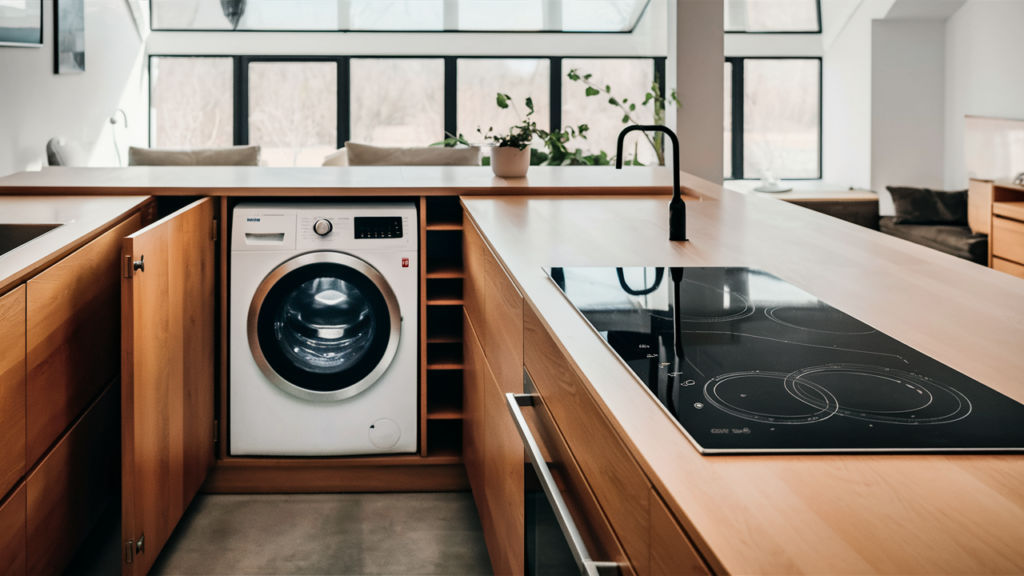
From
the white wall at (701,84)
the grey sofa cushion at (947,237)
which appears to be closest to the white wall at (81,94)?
the white wall at (701,84)

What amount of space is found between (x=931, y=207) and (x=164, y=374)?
597 centimetres

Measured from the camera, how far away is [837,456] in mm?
708

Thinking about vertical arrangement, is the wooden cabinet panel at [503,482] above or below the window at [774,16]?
below

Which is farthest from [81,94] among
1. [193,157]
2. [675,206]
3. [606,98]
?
[675,206]

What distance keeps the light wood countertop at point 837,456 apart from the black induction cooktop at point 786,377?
0.03m

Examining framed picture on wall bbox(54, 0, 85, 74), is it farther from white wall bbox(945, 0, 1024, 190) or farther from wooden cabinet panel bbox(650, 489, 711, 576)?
white wall bbox(945, 0, 1024, 190)

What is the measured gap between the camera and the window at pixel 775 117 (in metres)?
8.08

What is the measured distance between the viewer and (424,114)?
310 inches

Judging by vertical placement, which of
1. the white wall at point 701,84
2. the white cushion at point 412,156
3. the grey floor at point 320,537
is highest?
the white wall at point 701,84

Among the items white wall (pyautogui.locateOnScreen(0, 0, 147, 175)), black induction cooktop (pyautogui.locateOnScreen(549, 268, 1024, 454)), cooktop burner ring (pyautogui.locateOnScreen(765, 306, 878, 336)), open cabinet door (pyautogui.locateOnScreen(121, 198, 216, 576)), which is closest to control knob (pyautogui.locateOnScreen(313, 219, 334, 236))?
open cabinet door (pyautogui.locateOnScreen(121, 198, 216, 576))

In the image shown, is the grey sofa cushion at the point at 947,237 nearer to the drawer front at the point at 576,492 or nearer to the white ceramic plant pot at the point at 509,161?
the white ceramic plant pot at the point at 509,161

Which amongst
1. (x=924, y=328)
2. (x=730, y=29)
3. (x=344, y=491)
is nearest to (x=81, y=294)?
(x=344, y=491)

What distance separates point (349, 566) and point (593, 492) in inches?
56.7

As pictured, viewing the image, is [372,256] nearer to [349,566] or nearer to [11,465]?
[349,566]
